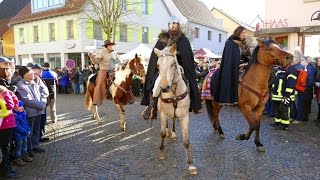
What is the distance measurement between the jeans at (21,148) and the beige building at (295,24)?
43.4 ft

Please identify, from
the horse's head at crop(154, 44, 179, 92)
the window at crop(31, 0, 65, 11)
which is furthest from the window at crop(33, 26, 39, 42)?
the horse's head at crop(154, 44, 179, 92)

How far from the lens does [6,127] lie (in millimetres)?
5219

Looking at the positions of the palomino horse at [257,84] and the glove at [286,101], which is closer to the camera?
the palomino horse at [257,84]

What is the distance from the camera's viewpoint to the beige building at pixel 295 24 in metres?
16.1

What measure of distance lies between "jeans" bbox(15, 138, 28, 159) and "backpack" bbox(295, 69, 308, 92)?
23.7 feet

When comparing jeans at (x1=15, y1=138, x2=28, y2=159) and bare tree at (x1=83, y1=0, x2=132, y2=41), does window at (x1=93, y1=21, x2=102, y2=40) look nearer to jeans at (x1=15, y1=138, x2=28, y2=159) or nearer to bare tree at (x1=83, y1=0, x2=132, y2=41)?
bare tree at (x1=83, y1=0, x2=132, y2=41)

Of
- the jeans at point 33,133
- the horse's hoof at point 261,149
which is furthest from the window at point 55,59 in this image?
the horse's hoof at point 261,149

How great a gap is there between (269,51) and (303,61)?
3.48 metres

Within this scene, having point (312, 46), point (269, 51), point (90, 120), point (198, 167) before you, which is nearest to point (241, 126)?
point (269, 51)

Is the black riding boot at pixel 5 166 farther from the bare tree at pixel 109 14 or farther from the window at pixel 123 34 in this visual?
the window at pixel 123 34

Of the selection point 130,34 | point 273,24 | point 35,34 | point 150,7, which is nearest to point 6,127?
point 273,24

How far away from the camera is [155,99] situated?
6.13 meters

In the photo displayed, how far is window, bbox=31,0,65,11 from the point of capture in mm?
28622

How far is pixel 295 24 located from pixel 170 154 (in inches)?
516
